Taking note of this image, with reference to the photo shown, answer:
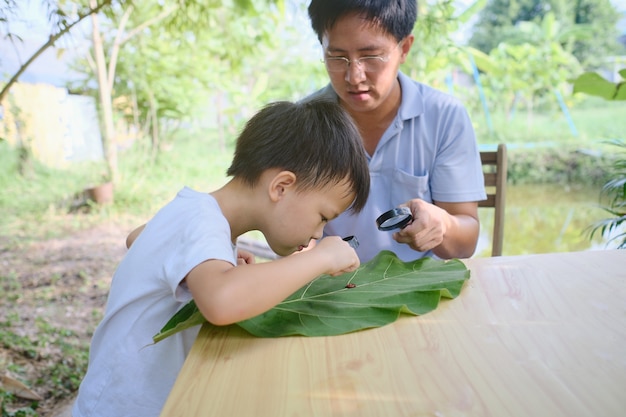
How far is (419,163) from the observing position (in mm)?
1877

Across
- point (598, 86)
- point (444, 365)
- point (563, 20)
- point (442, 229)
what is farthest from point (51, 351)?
point (563, 20)

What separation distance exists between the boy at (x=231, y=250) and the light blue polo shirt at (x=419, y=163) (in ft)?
1.95

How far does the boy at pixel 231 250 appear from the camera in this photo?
0.93 m

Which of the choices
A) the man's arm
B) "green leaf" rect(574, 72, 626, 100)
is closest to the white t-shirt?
the man's arm

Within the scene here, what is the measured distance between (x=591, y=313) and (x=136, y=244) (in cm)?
93

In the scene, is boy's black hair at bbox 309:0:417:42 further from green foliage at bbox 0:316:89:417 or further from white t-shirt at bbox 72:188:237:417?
green foliage at bbox 0:316:89:417

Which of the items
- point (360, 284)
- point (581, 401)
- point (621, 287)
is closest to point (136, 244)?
point (360, 284)

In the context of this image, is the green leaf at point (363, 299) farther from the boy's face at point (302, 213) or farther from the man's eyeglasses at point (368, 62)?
the man's eyeglasses at point (368, 62)

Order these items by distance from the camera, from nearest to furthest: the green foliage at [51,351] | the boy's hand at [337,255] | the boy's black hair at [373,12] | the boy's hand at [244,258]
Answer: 1. the boy's hand at [337,255]
2. the boy's hand at [244,258]
3. the boy's black hair at [373,12]
4. the green foliage at [51,351]

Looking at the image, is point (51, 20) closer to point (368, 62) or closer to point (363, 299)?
point (368, 62)

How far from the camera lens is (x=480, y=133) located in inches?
364

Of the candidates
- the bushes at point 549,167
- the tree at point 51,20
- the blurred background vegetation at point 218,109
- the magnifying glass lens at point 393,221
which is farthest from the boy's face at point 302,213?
the bushes at point 549,167

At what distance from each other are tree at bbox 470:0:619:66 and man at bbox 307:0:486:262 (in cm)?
1248

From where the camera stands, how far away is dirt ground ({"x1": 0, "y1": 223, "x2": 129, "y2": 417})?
8.21 ft
